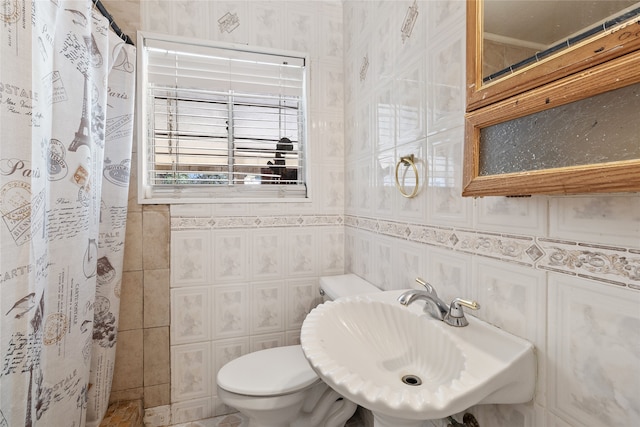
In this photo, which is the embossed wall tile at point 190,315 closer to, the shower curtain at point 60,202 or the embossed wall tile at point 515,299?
the shower curtain at point 60,202

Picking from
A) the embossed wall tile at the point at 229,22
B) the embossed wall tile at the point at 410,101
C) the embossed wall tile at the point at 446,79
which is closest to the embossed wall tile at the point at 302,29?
the embossed wall tile at the point at 229,22

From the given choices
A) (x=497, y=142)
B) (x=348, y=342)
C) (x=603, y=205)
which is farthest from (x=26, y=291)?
(x=603, y=205)

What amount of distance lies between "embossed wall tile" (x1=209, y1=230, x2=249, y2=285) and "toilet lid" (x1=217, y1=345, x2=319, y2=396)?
16.2 inches

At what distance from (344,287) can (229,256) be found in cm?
62

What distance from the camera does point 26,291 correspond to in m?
0.77

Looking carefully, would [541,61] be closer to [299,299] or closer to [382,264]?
[382,264]

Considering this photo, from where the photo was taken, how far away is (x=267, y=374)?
121cm

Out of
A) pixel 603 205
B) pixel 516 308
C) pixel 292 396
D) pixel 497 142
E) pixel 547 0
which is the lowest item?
pixel 292 396

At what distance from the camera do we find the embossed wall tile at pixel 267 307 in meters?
1.60

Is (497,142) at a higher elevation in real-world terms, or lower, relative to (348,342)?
higher

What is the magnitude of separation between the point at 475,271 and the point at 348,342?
407 mm

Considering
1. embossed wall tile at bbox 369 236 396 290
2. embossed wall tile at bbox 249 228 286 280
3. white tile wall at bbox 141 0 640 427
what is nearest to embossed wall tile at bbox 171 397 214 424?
white tile wall at bbox 141 0 640 427

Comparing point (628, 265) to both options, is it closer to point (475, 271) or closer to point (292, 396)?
point (475, 271)

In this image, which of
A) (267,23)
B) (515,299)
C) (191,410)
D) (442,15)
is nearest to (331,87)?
(267,23)
